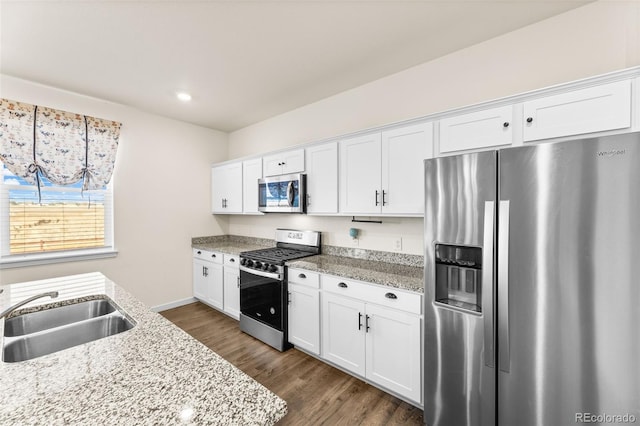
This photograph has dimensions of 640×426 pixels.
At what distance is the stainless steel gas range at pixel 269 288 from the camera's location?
2.79 metres

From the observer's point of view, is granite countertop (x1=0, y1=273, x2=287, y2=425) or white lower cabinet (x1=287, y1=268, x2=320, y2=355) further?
white lower cabinet (x1=287, y1=268, x2=320, y2=355)

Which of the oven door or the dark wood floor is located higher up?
the oven door

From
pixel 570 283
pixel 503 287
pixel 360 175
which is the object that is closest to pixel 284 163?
pixel 360 175

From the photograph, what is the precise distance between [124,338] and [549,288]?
199 centimetres

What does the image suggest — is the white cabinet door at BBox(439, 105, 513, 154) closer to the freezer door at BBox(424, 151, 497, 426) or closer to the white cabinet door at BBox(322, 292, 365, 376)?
the freezer door at BBox(424, 151, 497, 426)

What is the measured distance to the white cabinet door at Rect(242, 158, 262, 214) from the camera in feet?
11.9

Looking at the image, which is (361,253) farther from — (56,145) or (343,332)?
(56,145)

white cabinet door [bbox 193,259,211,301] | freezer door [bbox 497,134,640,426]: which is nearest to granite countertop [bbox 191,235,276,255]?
white cabinet door [bbox 193,259,211,301]

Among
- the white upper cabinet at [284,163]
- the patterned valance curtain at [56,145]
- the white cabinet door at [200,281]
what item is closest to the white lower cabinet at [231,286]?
the white cabinet door at [200,281]

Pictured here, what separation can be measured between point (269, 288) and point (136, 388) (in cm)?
206

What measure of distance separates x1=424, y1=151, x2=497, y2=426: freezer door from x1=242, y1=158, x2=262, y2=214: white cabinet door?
2445 mm

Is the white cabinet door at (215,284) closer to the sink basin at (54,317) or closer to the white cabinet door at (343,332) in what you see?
the white cabinet door at (343,332)

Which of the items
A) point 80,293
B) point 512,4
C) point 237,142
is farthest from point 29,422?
point 237,142

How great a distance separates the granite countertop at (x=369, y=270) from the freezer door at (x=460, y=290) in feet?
0.85
